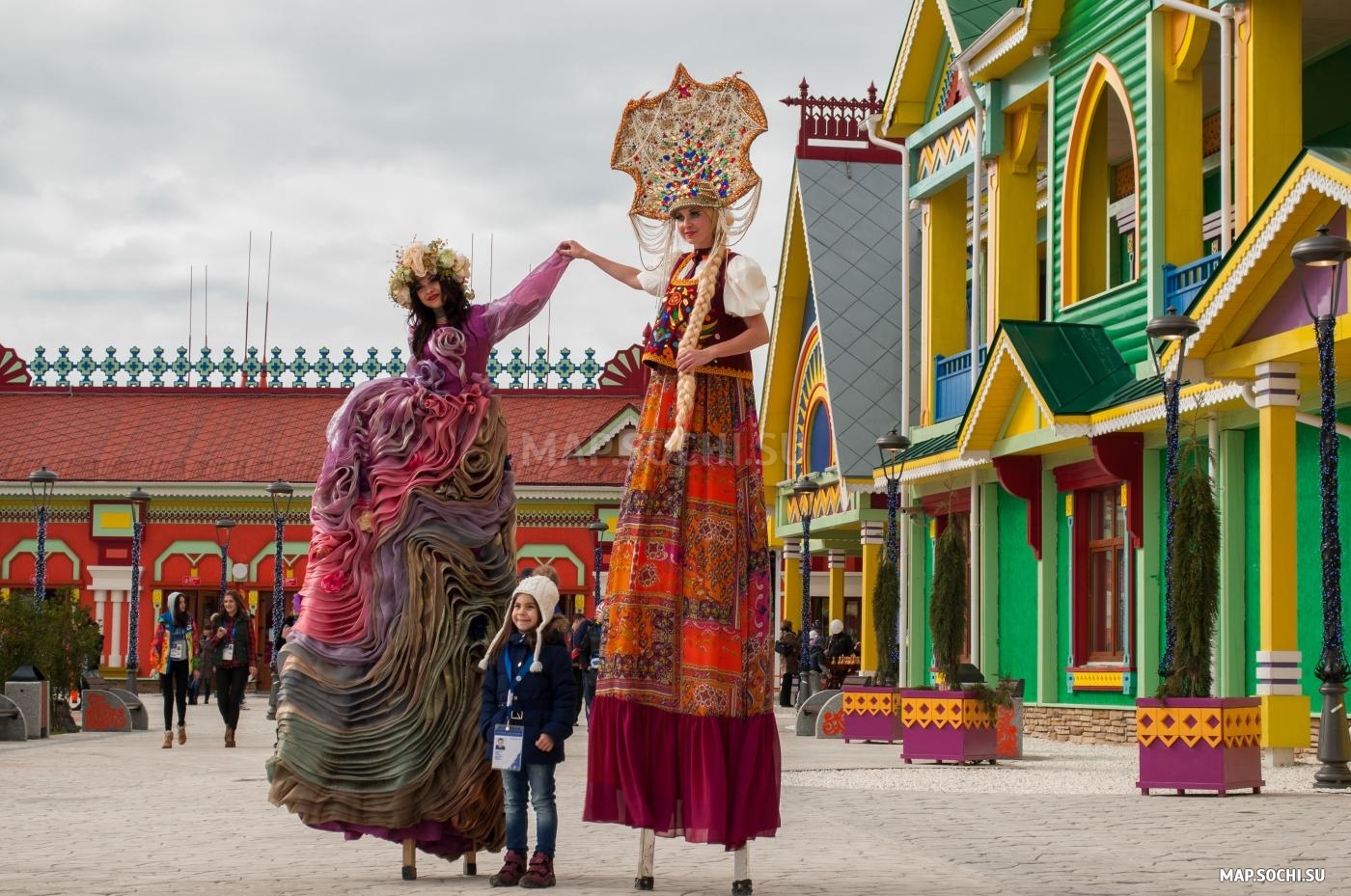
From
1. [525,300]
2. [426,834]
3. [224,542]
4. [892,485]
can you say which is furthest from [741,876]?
[224,542]

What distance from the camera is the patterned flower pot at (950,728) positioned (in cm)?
1605

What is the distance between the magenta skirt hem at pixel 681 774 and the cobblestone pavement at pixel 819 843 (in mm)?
259

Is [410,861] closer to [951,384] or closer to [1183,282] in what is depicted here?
[1183,282]

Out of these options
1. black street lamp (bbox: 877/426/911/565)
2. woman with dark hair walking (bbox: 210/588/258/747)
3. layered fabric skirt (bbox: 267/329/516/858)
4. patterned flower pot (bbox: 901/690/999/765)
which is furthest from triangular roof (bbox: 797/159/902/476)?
layered fabric skirt (bbox: 267/329/516/858)

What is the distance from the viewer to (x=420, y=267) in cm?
823

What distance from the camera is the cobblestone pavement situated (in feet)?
24.2

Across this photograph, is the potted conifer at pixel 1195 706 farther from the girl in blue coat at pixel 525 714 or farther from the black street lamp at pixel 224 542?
the black street lamp at pixel 224 542

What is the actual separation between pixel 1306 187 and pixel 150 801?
8392mm

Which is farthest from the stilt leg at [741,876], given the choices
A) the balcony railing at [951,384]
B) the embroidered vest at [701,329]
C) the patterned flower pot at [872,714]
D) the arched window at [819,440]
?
the arched window at [819,440]

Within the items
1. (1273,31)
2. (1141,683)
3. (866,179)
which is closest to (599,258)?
(1273,31)

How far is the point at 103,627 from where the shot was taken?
4409 cm

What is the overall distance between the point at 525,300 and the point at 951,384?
51.6 ft

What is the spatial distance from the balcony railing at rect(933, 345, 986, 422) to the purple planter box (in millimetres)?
10097

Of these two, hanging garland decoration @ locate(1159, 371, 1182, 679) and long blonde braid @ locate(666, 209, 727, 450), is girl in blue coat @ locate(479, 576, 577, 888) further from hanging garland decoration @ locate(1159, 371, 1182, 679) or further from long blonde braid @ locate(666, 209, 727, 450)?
hanging garland decoration @ locate(1159, 371, 1182, 679)
